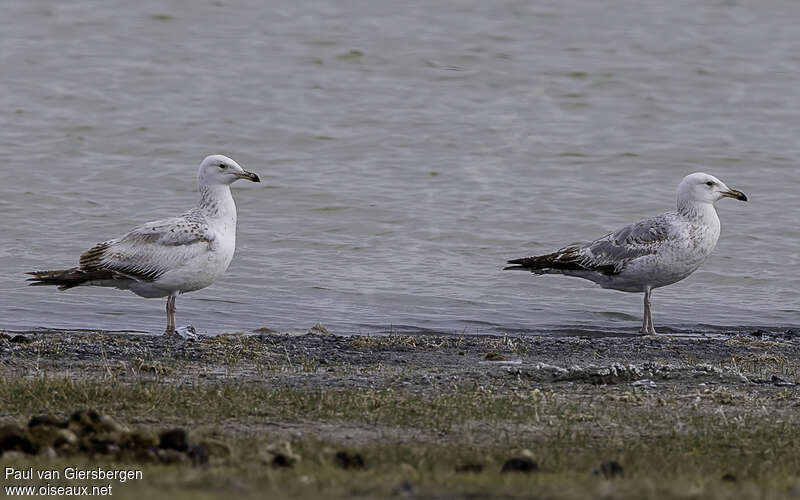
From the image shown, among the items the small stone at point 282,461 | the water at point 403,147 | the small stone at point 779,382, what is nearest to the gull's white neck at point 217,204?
the water at point 403,147

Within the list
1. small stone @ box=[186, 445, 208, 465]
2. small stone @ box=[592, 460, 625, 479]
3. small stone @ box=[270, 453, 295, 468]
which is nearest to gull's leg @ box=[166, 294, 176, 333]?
small stone @ box=[186, 445, 208, 465]

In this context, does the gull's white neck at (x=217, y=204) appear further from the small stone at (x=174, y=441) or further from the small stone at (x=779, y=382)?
the small stone at (x=174, y=441)

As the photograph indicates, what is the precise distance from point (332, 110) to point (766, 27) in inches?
506

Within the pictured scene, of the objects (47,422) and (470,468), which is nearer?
(470,468)

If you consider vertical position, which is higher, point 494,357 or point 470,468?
point 470,468

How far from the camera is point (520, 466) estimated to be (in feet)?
22.6

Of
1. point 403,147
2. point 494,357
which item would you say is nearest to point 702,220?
point 494,357

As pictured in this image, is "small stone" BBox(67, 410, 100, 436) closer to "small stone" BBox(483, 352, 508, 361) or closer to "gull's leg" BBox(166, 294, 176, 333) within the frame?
"small stone" BBox(483, 352, 508, 361)

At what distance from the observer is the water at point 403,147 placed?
17.2 m

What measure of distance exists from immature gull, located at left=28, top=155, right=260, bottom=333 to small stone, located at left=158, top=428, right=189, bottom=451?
5997 millimetres

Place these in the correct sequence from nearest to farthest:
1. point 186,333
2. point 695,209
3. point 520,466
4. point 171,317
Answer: point 520,466
point 186,333
point 171,317
point 695,209

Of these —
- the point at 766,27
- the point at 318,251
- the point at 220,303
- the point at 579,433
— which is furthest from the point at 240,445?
the point at 766,27

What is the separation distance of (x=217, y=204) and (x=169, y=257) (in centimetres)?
98

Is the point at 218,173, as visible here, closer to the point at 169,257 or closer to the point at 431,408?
the point at 169,257
